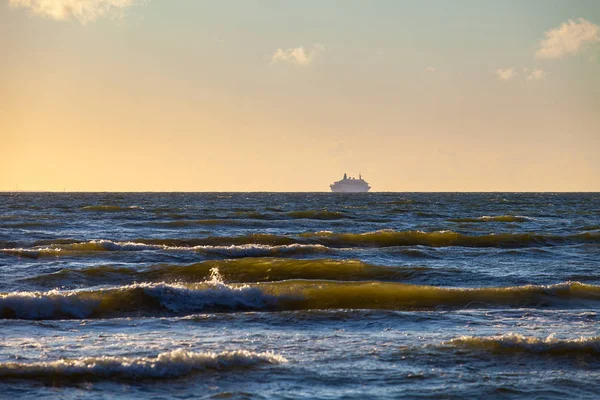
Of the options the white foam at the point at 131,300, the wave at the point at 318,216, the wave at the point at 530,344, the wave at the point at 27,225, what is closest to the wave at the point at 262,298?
the white foam at the point at 131,300

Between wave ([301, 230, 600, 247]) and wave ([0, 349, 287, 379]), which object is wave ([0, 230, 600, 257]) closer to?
wave ([301, 230, 600, 247])

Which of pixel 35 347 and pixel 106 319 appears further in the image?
pixel 106 319

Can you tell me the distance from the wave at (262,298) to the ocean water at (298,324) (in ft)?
0.15

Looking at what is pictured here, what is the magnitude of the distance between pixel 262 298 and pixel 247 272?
530 cm

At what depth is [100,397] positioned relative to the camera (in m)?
A: 8.86

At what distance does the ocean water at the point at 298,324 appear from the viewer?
952 cm

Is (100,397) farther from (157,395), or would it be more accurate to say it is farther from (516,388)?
(516,388)

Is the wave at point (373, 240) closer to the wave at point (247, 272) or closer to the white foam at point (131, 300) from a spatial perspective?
the wave at point (247, 272)

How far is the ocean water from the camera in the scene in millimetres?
9523

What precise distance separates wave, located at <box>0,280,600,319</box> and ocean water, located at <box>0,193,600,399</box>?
0.15 feet

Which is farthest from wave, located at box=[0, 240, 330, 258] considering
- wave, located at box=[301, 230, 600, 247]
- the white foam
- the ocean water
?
the white foam

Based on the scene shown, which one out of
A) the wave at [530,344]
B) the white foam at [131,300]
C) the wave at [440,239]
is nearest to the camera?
the wave at [530,344]

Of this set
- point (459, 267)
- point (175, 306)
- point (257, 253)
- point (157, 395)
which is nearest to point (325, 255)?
point (257, 253)

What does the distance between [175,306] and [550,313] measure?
303 inches
